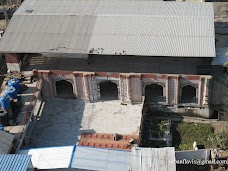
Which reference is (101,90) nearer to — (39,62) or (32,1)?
(39,62)

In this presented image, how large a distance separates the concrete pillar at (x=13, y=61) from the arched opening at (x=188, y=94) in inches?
649

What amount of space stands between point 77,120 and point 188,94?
1105cm

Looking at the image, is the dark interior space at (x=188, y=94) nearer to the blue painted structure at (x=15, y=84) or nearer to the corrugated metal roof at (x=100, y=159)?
the corrugated metal roof at (x=100, y=159)

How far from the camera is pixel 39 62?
4706 cm

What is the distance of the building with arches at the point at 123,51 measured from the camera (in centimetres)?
4241

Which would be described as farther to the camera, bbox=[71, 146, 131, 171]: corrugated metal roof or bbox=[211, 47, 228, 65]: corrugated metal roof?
bbox=[211, 47, 228, 65]: corrugated metal roof

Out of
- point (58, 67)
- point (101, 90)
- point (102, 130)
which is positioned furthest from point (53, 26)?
point (102, 130)

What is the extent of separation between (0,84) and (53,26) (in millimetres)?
8243

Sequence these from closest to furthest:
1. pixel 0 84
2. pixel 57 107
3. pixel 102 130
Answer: pixel 102 130 → pixel 57 107 → pixel 0 84

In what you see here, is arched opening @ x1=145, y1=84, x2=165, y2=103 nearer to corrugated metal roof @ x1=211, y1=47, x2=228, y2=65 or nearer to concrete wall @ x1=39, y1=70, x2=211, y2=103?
concrete wall @ x1=39, y1=70, x2=211, y2=103

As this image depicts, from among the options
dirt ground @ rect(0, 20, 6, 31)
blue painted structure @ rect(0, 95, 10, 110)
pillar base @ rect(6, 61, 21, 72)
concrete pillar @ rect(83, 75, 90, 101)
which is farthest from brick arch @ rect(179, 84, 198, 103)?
dirt ground @ rect(0, 20, 6, 31)

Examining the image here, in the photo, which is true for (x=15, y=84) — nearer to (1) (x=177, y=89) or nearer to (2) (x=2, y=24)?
(1) (x=177, y=89)

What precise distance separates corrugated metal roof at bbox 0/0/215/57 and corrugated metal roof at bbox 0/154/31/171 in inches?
490

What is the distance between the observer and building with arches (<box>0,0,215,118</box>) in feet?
139
